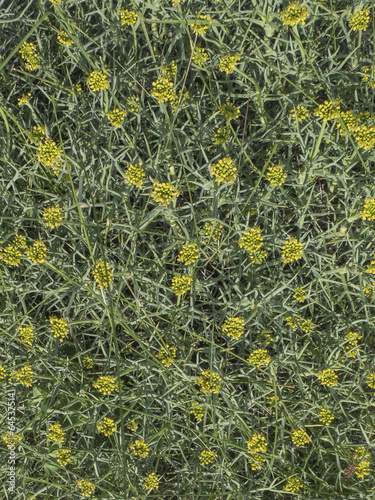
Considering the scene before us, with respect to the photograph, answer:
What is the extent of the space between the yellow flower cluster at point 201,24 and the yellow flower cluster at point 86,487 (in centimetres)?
251

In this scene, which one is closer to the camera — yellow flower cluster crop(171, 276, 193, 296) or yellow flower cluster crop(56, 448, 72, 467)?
yellow flower cluster crop(171, 276, 193, 296)

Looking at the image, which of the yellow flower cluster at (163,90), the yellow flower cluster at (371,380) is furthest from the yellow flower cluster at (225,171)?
the yellow flower cluster at (371,380)

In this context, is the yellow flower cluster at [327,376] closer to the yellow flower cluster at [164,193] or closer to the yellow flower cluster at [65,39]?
the yellow flower cluster at [164,193]

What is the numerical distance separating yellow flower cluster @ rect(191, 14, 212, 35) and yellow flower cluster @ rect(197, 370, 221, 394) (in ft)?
5.78

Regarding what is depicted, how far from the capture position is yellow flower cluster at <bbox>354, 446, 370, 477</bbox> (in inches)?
79.7

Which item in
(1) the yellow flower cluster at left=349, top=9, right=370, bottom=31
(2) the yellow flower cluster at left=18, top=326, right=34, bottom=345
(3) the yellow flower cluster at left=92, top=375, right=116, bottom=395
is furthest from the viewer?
(2) the yellow flower cluster at left=18, top=326, right=34, bottom=345

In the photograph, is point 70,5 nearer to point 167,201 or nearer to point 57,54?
point 57,54

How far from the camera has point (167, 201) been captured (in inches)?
73.2

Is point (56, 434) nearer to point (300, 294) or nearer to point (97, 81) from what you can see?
point (300, 294)

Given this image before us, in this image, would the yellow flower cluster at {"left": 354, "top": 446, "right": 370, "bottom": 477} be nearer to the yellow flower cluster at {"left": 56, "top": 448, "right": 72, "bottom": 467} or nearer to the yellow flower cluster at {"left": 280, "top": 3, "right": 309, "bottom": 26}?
the yellow flower cluster at {"left": 56, "top": 448, "right": 72, "bottom": 467}

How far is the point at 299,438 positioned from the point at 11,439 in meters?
1.68

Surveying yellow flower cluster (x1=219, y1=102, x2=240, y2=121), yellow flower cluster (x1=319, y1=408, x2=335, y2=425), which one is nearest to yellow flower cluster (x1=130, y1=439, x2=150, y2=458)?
yellow flower cluster (x1=319, y1=408, x2=335, y2=425)

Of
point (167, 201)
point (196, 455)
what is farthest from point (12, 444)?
point (167, 201)

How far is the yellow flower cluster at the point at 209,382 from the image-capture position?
77.4 inches
